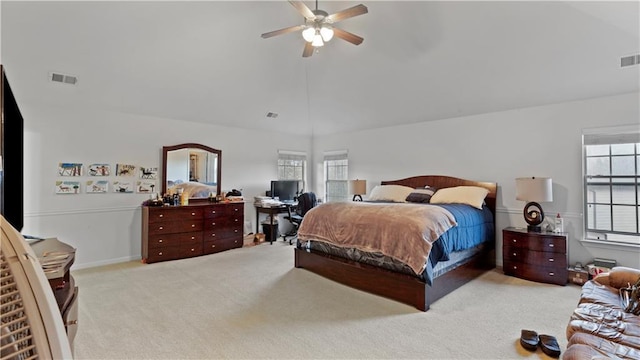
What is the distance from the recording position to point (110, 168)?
4551mm

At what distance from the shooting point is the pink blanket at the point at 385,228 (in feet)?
9.77

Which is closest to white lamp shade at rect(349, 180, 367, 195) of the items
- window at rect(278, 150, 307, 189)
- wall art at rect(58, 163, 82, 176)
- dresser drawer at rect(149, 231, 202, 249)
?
window at rect(278, 150, 307, 189)

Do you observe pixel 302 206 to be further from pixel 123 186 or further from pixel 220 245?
pixel 123 186

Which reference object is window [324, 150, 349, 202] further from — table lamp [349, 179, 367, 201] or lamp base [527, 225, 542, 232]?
lamp base [527, 225, 542, 232]

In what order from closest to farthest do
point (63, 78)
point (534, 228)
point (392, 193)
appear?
1. point (63, 78)
2. point (534, 228)
3. point (392, 193)

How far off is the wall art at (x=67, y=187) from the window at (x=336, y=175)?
4626 mm

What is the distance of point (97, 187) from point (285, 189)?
3.34m

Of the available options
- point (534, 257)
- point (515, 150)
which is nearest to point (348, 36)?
point (515, 150)

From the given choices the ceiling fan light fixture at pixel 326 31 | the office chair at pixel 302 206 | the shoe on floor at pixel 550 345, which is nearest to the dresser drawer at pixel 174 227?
the office chair at pixel 302 206

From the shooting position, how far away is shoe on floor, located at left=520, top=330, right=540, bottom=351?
89.5 inches

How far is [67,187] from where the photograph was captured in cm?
419

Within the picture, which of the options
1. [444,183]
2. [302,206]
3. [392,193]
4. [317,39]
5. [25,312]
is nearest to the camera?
[25,312]

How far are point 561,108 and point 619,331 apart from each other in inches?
132

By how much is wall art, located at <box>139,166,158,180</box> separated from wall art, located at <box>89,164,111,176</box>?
443mm
